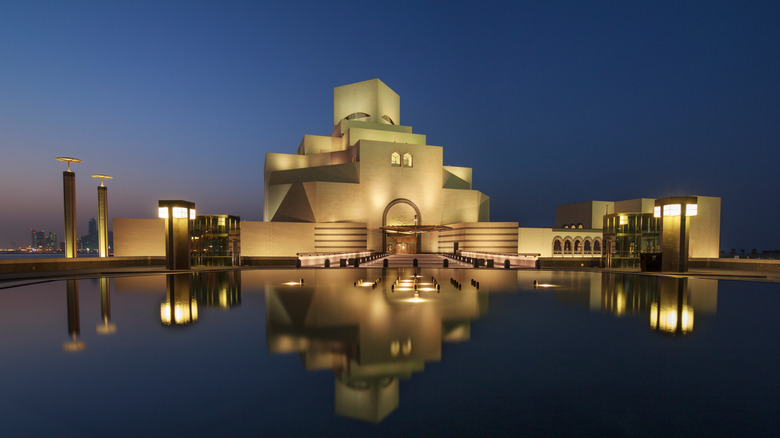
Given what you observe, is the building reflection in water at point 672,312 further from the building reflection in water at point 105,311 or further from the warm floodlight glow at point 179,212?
the warm floodlight glow at point 179,212

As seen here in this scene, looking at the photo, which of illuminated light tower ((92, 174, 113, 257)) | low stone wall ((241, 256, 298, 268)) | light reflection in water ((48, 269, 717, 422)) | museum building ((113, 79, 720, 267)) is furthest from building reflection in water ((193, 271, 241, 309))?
illuminated light tower ((92, 174, 113, 257))

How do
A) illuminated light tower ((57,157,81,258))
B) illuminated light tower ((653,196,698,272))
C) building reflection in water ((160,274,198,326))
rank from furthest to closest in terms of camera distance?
1. illuminated light tower ((57,157,81,258))
2. illuminated light tower ((653,196,698,272))
3. building reflection in water ((160,274,198,326))

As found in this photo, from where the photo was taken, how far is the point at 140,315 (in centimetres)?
980

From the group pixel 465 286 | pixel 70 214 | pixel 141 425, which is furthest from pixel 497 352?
pixel 70 214

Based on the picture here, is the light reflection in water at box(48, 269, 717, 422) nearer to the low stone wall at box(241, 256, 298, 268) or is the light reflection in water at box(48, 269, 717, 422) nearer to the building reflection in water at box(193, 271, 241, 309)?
the building reflection in water at box(193, 271, 241, 309)

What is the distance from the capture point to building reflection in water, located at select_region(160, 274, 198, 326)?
9.16 metres

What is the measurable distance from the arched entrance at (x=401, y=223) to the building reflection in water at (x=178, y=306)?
97.4ft

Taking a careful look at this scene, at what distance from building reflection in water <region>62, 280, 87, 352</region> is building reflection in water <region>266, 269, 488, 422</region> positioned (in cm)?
374

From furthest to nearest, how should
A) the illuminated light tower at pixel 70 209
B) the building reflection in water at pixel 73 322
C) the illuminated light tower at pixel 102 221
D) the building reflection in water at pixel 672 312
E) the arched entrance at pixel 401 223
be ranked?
the arched entrance at pixel 401 223
the illuminated light tower at pixel 102 221
the illuminated light tower at pixel 70 209
the building reflection in water at pixel 672 312
the building reflection in water at pixel 73 322

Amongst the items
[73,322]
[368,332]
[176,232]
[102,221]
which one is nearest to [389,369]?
[368,332]

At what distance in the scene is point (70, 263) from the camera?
24.8m

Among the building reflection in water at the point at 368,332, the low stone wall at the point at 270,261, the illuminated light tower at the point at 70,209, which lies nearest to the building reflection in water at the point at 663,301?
the building reflection in water at the point at 368,332

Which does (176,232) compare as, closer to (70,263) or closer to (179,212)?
(179,212)

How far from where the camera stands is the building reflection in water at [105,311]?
26.8 ft
